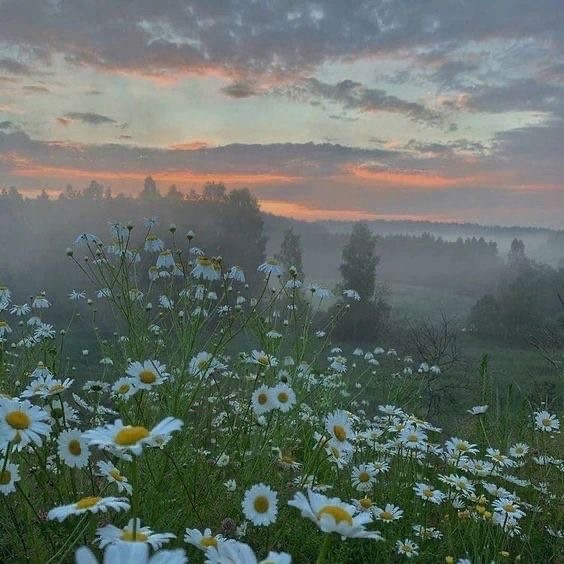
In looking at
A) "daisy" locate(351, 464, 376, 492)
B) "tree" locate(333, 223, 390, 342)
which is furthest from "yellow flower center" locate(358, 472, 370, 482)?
"tree" locate(333, 223, 390, 342)

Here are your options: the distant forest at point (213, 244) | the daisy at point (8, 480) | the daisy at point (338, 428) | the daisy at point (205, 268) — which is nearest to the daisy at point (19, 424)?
the daisy at point (8, 480)

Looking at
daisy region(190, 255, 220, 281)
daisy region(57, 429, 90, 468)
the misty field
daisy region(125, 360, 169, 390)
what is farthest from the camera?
daisy region(190, 255, 220, 281)

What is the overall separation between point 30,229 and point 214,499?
116 ft

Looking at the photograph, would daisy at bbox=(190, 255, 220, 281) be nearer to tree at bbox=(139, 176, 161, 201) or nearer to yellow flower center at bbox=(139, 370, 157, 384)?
yellow flower center at bbox=(139, 370, 157, 384)

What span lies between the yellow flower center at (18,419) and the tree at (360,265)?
102 ft

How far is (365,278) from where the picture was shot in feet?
108

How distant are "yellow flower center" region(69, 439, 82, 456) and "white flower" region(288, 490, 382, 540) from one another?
3.54 feet

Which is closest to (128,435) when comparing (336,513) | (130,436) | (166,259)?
(130,436)

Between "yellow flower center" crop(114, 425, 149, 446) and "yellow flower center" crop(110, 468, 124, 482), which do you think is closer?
"yellow flower center" crop(114, 425, 149, 446)

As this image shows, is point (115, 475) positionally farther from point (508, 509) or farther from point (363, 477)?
point (508, 509)

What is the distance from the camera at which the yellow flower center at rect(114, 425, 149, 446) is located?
116 cm

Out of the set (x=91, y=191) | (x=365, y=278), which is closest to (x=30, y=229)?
(x=91, y=191)

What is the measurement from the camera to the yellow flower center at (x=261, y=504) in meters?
2.05

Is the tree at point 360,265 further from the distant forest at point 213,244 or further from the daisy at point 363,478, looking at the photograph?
the daisy at point 363,478
